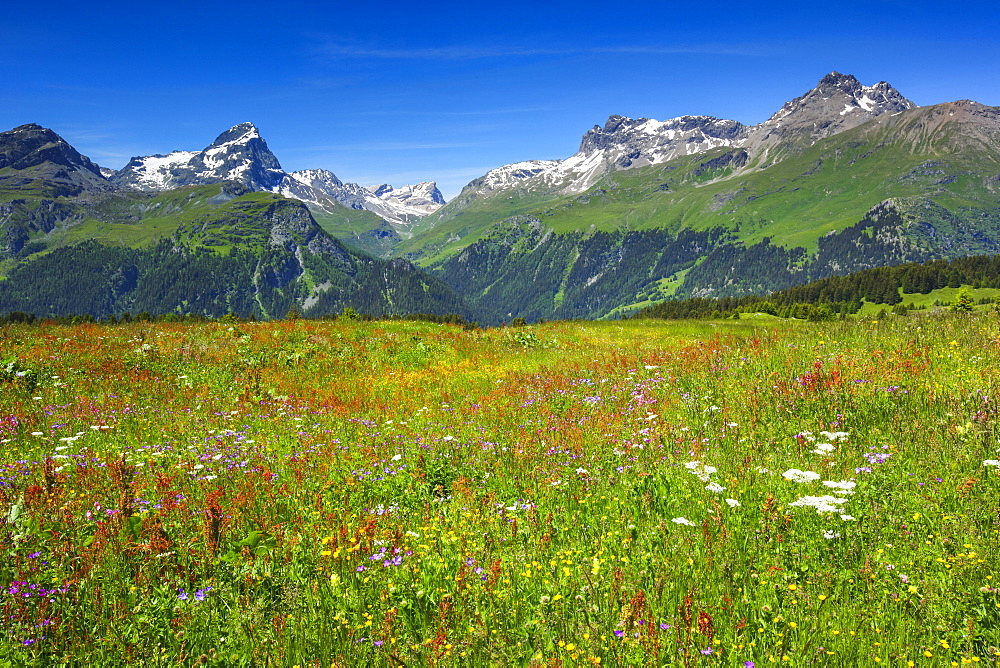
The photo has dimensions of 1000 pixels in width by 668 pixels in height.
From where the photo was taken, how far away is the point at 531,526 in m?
6.12

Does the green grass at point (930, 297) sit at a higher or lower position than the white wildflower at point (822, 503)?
higher

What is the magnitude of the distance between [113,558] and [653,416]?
8480mm

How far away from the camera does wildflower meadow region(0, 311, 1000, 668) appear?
4.22m

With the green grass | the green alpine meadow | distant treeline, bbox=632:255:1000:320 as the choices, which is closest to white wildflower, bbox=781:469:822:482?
the green alpine meadow

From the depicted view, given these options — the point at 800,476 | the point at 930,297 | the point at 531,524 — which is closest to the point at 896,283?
the point at 930,297

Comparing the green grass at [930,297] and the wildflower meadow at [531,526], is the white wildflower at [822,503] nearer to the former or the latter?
the wildflower meadow at [531,526]

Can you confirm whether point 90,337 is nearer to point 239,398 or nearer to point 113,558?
point 239,398

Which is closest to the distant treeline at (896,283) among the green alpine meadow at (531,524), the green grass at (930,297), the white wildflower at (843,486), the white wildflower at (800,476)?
the green grass at (930,297)

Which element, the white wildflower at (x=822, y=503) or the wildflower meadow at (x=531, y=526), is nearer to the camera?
the wildflower meadow at (x=531, y=526)

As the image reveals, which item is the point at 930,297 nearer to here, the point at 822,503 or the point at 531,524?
the point at 822,503

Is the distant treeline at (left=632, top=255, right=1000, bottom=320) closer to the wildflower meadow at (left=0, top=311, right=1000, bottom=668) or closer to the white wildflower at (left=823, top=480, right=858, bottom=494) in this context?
the wildflower meadow at (left=0, top=311, right=1000, bottom=668)

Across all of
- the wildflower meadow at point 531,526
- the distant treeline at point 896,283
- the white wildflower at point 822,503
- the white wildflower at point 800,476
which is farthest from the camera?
the distant treeline at point 896,283

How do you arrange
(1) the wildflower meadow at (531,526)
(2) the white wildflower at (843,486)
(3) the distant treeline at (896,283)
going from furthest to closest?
(3) the distant treeline at (896,283), (2) the white wildflower at (843,486), (1) the wildflower meadow at (531,526)

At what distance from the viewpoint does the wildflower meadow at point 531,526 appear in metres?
4.22
